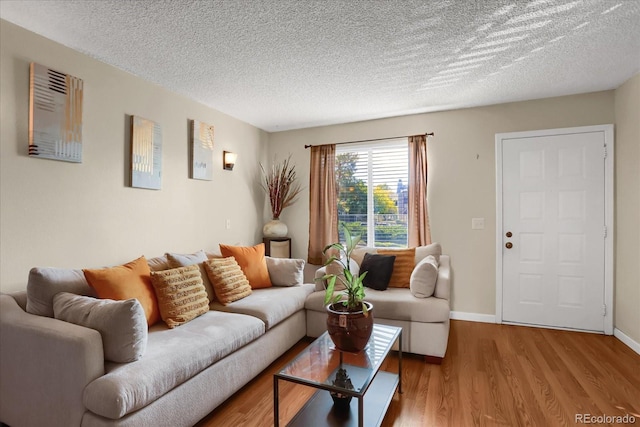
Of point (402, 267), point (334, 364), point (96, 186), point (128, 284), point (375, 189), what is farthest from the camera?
point (375, 189)

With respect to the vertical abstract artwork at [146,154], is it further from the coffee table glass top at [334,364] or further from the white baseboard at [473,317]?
the white baseboard at [473,317]

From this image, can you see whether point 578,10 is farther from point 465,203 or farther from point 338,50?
point 465,203

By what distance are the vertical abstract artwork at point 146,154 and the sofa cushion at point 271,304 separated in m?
1.26

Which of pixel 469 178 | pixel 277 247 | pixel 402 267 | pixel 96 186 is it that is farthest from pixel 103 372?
pixel 469 178

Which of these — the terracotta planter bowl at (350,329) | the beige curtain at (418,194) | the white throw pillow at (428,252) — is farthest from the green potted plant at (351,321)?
the beige curtain at (418,194)

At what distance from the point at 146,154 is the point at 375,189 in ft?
8.74

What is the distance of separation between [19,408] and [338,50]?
296cm

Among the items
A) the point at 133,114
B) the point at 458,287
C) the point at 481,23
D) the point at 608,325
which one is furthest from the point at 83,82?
the point at 608,325

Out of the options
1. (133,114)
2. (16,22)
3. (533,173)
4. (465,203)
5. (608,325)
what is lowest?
(608,325)

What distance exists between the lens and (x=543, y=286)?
3.57m

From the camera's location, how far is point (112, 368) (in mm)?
1659

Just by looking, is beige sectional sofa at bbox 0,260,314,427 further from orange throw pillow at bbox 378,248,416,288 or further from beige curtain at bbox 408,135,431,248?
beige curtain at bbox 408,135,431,248

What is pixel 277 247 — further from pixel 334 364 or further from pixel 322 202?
pixel 334 364

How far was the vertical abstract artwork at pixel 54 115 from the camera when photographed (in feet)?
7.22
